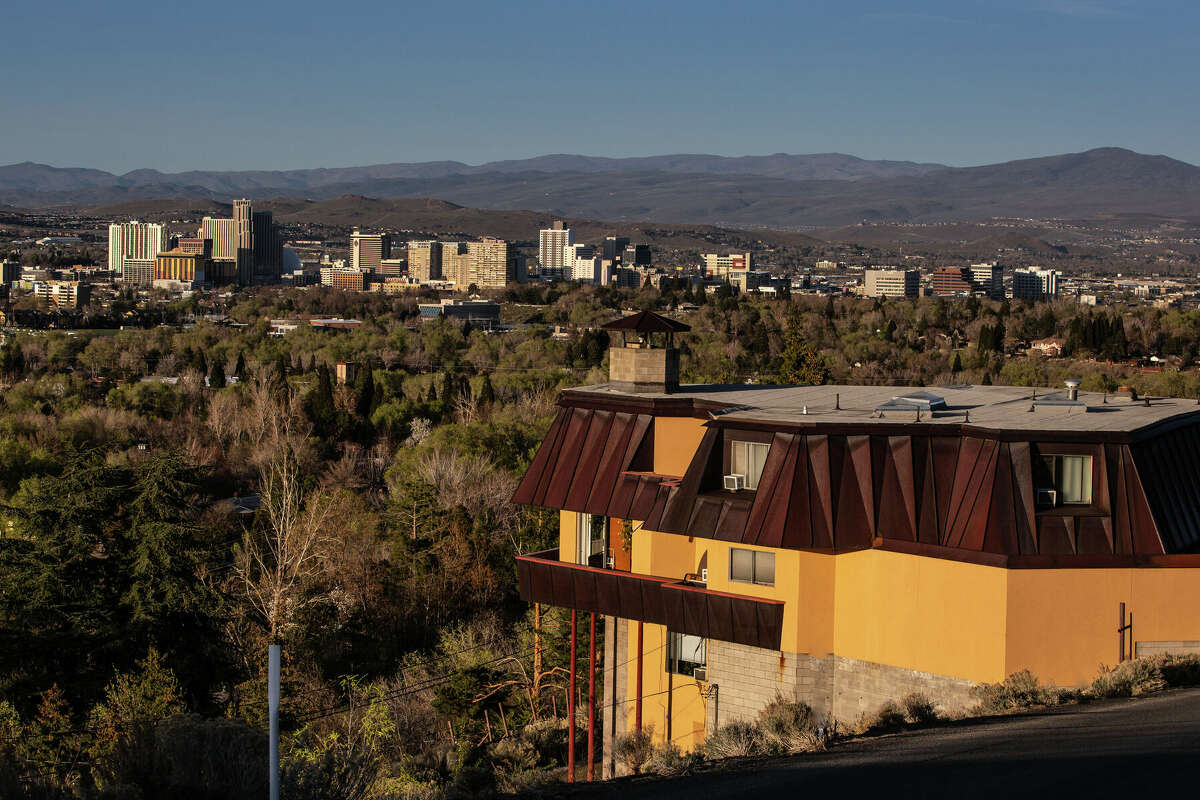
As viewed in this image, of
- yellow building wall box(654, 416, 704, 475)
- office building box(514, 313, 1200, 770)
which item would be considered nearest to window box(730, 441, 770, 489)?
office building box(514, 313, 1200, 770)

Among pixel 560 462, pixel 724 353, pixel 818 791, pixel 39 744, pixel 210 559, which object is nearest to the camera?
pixel 818 791

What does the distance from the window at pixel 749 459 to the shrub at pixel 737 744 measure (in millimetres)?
3754

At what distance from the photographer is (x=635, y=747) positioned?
69.1 feet

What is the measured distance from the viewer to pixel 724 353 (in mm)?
80500

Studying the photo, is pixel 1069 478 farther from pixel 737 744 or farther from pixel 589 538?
pixel 589 538

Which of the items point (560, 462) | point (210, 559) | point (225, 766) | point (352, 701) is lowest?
point (352, 701)

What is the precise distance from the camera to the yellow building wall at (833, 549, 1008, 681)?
1781 cm

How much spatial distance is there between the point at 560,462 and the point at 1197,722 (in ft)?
35.6

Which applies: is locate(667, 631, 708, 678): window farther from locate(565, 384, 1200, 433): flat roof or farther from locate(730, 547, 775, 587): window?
locate(565, 384, 1200, 433): flat roof

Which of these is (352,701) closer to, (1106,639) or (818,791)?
(1106,639)

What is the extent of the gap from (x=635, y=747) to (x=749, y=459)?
4707 mm

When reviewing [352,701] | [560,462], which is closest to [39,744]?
[352,701]

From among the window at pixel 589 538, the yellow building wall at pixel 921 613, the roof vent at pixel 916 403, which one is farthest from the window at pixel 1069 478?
the window at pixel 589 538

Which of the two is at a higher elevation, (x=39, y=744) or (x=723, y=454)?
(x=723, y=454)
